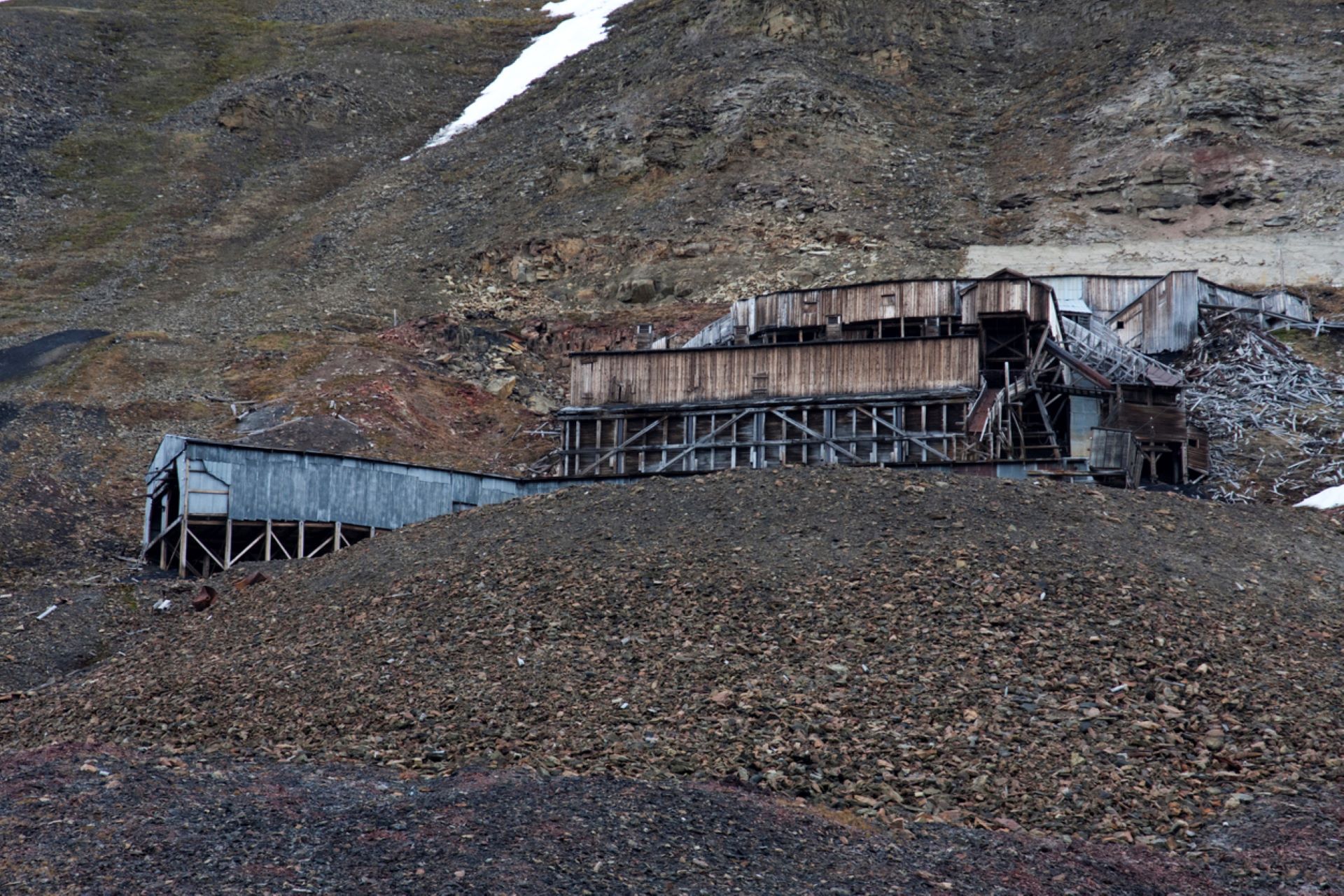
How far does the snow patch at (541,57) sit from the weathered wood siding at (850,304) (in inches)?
1370

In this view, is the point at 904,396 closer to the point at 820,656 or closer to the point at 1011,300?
the point at 1011,300

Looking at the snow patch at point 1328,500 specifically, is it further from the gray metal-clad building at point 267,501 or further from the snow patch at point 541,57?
the snow patch at point 541,57

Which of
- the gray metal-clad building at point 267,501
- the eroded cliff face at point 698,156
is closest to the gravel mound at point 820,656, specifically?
the gray metal-clad building at point 267,501

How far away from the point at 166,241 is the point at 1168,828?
56.6m

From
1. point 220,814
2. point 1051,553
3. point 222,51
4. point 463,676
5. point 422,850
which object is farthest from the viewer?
point 222,51

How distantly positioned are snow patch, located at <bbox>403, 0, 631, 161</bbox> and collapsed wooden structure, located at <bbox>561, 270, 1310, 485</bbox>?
38152 mm

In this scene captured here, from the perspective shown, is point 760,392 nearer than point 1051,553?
No

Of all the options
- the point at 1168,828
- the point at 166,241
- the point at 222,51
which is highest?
the point at 222,51

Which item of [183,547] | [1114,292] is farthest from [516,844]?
[1114,292]

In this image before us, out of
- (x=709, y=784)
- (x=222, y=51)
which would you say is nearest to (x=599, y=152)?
(x=222, y=51)

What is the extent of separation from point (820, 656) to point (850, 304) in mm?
25058

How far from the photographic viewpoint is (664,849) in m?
12.0

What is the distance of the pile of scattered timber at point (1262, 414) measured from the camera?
34.0 meters

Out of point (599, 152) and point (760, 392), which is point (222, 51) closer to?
point (599, 152)
